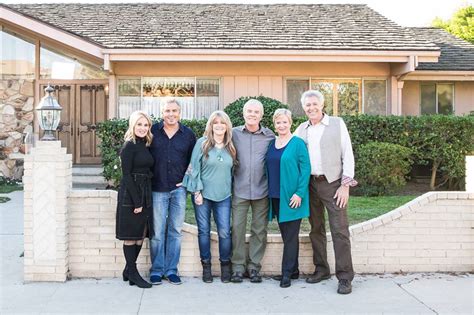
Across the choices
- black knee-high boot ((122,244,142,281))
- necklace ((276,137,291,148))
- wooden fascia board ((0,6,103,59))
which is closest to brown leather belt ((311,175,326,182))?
necklace ((276,137,291,148))

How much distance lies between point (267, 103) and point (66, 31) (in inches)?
213

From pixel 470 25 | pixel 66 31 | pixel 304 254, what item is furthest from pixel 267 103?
pixel 470 25

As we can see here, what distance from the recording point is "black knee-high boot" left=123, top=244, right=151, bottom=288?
212 inches

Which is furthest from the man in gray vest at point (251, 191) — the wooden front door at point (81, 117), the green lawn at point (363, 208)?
the wooden front door at point (81, 117)

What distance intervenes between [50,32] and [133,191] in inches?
372

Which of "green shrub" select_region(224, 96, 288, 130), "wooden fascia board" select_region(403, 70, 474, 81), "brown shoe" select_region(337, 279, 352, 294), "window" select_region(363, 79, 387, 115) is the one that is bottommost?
"brown shoe" select_region(337, 279, 352, 294)

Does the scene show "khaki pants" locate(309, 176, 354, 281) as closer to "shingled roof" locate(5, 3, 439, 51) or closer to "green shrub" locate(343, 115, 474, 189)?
"green shrub" locate(343, 115, 474, 189)

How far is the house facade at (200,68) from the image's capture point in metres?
13.0

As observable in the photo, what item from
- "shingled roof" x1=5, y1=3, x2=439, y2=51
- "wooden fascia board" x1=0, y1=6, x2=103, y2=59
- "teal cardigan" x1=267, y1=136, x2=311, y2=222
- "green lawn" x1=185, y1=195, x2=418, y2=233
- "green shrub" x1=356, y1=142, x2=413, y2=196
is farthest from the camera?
"shingled roof" x1=5, y1=3, x2=439, y2=51

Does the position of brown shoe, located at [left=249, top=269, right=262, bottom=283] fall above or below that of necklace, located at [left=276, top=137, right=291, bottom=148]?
below

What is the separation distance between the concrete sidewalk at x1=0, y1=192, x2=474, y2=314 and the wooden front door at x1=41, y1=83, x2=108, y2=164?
891 centimetres

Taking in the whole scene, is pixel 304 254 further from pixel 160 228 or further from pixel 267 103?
pixel 267 103

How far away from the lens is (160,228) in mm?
5496

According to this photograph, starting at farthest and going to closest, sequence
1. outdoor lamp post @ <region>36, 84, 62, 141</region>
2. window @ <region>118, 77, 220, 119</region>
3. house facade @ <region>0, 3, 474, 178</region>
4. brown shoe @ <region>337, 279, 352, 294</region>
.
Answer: window @ <region>118, 77, 220, 119</region> < house facade @ <region>0, 3, 474, 178</region> < outdoor lamp post @ <region>36, 84, 62, 141</region> < brown shoe @ <region>337, 279, 352, 294</region>
